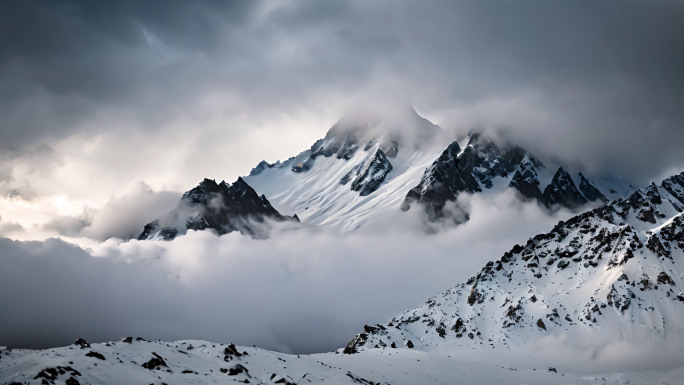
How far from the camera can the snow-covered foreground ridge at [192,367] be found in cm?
4403

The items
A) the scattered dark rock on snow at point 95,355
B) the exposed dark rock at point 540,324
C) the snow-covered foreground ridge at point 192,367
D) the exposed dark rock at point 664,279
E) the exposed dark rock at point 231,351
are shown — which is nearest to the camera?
the snow-covered foreground ridge at point 192,367

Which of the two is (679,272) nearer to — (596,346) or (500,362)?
(596,346)

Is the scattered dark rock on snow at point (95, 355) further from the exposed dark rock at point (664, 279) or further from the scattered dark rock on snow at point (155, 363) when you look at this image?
the exposed dark rock at point (664, 279)

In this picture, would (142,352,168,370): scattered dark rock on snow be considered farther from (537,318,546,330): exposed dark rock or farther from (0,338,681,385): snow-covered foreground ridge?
(537,318,546,330): exposed dark rock

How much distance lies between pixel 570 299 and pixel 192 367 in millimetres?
138653

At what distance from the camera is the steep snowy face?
151125 mm

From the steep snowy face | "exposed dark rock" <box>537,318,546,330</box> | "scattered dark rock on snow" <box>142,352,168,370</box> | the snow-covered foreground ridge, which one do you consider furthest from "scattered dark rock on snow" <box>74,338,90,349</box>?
"exposed dark rock" <box>537,318,546,330</box>

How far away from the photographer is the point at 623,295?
6152 inches

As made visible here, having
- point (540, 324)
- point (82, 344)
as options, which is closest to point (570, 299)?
point (540, 324)

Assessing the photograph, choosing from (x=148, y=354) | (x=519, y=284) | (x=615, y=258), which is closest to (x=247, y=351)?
(x=148, y=354)

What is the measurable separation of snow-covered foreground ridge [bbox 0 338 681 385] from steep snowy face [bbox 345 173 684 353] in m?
60.9

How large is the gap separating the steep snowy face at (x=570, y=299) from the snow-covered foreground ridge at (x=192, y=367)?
60.9 meters

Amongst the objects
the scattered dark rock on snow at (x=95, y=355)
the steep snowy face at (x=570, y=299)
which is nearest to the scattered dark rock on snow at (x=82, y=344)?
the scattered dark rock on snow at (x=95, y=355)

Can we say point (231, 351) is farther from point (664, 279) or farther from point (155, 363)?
point (664, 279)
